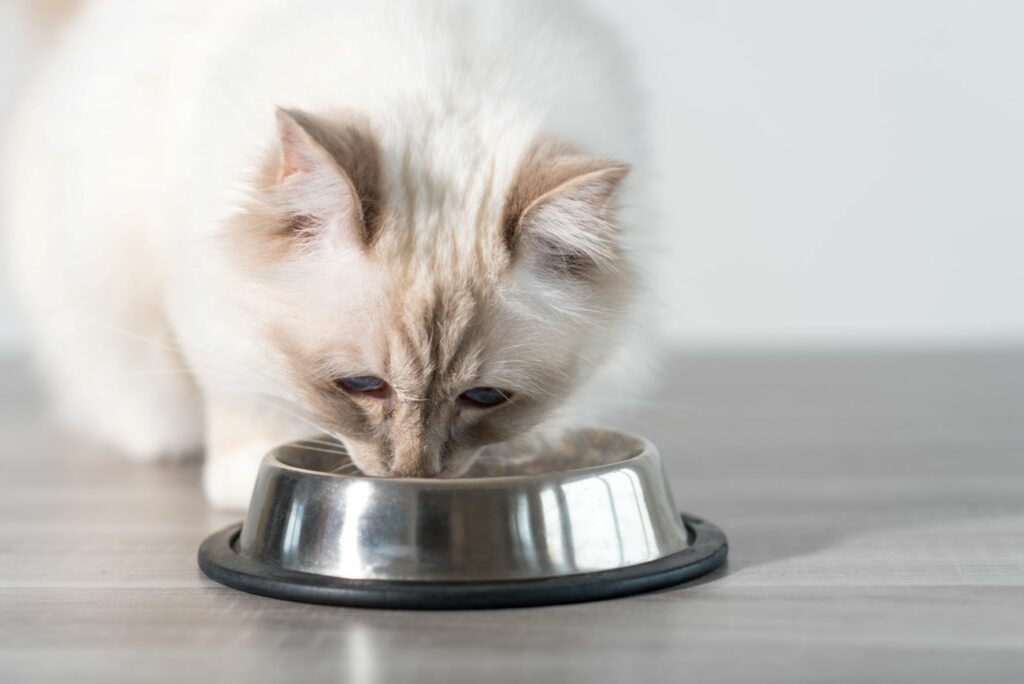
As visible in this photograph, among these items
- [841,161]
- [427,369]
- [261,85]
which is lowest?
[427,369]

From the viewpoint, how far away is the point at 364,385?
169 centimetres

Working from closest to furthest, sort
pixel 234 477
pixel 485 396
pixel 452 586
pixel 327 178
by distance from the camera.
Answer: pixel 452 586 → pixel 327 178 → pixel 485 396 → pixel 234 477

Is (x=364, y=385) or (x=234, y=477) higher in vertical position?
(x=364, y=385)

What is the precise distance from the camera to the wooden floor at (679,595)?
4.26 feet

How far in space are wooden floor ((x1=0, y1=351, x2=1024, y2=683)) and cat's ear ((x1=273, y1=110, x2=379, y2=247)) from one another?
1.52 ft

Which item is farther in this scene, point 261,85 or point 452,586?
point 261,85

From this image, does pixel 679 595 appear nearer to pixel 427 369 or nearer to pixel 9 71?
pixel 427 369

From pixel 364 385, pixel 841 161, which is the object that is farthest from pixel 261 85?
pixel 841 161

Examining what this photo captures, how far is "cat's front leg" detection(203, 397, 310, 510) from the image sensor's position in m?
2.09

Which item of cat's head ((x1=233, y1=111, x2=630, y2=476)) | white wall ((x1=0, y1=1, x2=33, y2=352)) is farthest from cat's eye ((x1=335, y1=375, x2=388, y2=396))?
white wall ((x1=0, y1=1, x2=33, y2=352))

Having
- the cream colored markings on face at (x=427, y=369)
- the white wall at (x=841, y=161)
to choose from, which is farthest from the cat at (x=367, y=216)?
the white wall at (x=841, y=161)

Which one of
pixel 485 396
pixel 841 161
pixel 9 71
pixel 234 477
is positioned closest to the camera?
pixel 485 396

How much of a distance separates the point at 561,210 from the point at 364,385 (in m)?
0.33

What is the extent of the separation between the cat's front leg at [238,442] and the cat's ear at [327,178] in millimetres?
455
